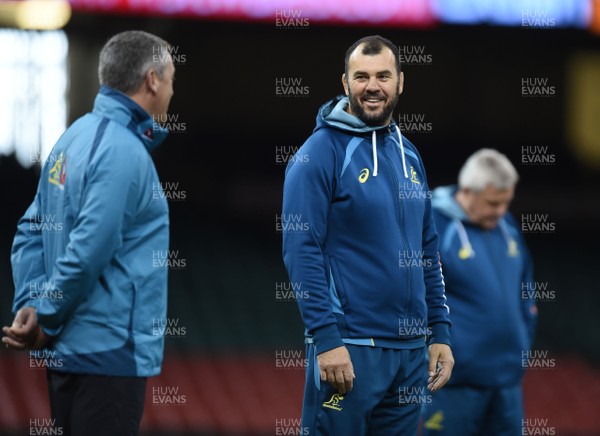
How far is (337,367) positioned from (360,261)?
0.37m

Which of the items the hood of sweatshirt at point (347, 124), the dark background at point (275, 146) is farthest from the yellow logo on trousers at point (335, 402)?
the dark background at point (275, 146)

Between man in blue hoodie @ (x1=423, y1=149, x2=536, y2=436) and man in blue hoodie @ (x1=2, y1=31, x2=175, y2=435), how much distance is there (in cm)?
186

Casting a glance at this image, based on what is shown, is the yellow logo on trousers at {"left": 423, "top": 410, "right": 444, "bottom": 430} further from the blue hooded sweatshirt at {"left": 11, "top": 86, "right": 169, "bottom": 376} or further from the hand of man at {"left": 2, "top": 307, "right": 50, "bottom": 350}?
the hand of man at {"left": 2, "top": 307, "right": 50, "bottom": 350}

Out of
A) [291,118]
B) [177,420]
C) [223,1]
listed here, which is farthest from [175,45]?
[177,420]

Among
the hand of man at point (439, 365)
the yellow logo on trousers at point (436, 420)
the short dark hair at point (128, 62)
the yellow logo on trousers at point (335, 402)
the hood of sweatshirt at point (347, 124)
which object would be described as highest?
the short dark hair at point (128, 62)

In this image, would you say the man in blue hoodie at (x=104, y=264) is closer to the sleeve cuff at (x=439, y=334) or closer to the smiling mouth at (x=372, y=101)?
the smiling mouth at (x=372, y=101)

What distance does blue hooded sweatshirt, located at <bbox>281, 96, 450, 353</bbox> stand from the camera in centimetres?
350

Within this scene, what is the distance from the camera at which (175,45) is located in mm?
11281

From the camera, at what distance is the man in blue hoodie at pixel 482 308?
16.2 feet

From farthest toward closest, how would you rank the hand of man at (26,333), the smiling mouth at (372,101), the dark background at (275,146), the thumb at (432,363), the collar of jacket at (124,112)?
the dark background at (275,146) < the thumb at (432,363) < the smiling mouth at (372,101) < the collar of jacket at (124,112) < the hand of man at (26,333)

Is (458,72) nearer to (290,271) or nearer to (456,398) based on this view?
(456,398)

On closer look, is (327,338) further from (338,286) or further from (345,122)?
(345,122)

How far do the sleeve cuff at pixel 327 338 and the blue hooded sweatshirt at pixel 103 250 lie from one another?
520 mm

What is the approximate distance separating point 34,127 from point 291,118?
301 centimetres
